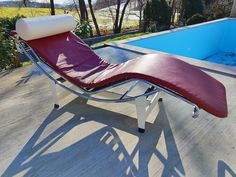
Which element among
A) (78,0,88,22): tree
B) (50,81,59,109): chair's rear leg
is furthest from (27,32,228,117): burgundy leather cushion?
(78,0,88,22): tree

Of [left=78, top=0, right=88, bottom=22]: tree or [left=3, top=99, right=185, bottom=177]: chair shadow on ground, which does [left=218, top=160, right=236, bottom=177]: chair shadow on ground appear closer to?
[left=3, top=99, right=185, bottom=177]: chair shadow on ground

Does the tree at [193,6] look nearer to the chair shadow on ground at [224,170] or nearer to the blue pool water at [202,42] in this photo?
the blue pool water at [202,42]

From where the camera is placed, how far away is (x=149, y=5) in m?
8.88

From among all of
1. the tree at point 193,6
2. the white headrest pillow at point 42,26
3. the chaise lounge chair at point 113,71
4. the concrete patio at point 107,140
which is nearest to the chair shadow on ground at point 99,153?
the concrete patio at point 107,140

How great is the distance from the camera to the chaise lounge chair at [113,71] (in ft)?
5.40

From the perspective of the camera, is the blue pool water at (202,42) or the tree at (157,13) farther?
the tree at (157,13)

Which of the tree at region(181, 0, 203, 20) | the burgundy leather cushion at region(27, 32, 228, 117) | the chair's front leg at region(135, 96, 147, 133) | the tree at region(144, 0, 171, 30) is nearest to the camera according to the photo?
the burgundy leather cushion at region(27, 32, 228, 117)

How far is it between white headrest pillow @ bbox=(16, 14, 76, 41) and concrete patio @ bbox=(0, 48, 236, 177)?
717mm

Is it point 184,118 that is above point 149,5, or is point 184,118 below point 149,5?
below

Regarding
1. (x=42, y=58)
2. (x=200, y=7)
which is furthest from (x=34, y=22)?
(x=200, y=7)

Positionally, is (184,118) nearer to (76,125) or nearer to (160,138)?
(160,138)

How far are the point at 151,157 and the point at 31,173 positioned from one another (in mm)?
877

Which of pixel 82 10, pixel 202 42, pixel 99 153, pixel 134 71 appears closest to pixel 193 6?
pixel 202 42

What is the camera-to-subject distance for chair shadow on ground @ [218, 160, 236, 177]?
5.30 feet
